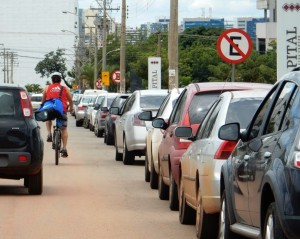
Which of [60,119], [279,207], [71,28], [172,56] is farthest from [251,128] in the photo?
[71,28]

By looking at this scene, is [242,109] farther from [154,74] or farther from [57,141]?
[154,74]

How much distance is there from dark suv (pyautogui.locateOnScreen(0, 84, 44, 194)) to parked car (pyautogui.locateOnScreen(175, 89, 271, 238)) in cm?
374

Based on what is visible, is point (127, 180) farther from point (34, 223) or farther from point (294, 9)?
point (34, 223)

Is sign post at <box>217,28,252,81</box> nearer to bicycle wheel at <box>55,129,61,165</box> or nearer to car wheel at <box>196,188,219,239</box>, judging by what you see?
bicycle wheel at <box>55,129,61,165</box>

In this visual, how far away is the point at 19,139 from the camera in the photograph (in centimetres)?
1681

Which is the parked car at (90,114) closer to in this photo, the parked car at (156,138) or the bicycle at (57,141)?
the bicycle at (57,141)

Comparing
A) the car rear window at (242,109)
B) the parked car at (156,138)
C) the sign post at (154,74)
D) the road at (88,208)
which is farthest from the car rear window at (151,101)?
the sign post at (154,74)

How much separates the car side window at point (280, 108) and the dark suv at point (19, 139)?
7933 millimetres

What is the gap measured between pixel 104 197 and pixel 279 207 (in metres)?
9.57

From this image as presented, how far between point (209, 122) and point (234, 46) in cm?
952

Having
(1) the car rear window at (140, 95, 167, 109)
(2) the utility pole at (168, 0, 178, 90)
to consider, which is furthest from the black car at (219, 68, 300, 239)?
(2) the utility pole at (168, 0, 178, 90)

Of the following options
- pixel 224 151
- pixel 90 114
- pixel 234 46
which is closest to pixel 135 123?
pixel 234 46

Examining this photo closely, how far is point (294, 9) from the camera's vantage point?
19.6 metres

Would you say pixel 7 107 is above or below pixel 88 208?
above
